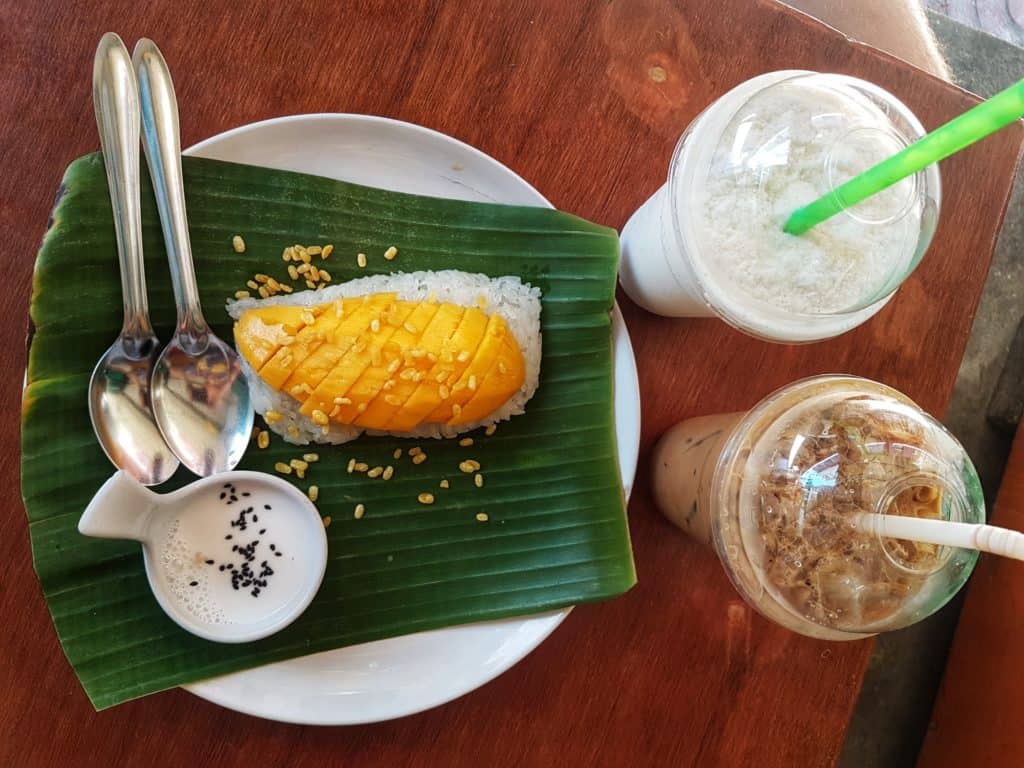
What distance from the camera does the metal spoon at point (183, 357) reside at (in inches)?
61.6

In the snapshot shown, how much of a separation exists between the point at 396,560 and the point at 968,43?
2.86 meters

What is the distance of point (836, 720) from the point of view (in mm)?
1851

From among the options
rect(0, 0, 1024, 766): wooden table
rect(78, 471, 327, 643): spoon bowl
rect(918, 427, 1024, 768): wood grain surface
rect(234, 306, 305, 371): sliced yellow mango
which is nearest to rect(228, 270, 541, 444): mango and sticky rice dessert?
rect(234, 306, 305, 371): sliced yellow mango

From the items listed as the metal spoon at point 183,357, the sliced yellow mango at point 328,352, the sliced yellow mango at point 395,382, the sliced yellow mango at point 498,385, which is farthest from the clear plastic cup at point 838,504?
the metal spoon at point 183,357

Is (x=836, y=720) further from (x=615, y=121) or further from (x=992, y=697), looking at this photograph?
(x=615, y=121)

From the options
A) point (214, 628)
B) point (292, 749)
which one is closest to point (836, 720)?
point (292, 749)

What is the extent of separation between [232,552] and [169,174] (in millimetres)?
806

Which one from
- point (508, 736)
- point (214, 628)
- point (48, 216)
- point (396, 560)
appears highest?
point (48, 216)

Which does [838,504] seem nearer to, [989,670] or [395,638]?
[395,638]

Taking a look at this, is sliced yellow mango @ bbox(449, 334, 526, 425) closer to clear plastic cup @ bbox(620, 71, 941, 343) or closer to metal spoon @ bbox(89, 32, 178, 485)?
clear plastic cup @ bbox(620, 71, 941, 343)

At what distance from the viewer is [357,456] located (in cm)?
170

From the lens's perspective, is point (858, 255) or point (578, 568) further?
point (578, 568)

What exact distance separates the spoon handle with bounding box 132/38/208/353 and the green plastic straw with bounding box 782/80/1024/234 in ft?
4.02

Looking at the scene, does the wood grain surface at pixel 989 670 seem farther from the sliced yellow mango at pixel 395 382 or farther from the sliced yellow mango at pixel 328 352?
the sliced yellow mango at pixel 328 352
